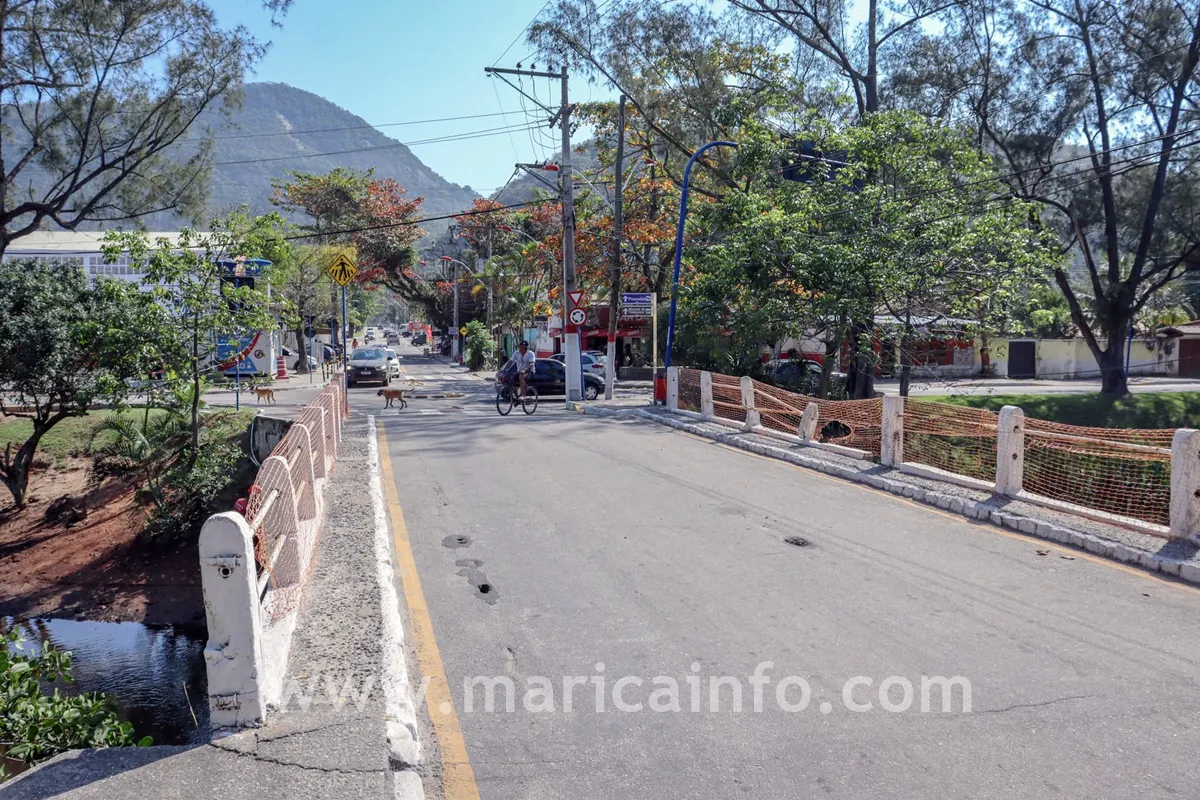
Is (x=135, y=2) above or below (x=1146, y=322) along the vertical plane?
above

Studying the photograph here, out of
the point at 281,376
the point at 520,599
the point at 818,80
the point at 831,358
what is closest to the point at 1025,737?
the point at 520,599

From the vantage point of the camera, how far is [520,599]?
22.4ft

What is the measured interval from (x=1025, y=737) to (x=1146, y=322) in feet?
201

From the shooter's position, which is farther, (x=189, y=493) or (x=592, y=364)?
(x=592, y=364)

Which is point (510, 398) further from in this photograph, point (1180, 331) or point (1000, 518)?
point (1180, 331)

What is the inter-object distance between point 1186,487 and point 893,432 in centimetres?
446

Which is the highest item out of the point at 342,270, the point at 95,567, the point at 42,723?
the point at 342,270

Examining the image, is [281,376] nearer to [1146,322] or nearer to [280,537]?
[280,537]

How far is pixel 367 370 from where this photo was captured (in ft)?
124

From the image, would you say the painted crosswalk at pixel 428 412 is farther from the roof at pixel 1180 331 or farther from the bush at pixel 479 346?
the roof at pixel 1180 331

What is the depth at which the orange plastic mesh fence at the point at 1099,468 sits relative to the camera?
31.3ft

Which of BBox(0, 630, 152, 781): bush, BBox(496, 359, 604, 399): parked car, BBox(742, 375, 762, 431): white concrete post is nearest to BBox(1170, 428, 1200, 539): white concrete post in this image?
BBox(0, 630, 152, 781): bush

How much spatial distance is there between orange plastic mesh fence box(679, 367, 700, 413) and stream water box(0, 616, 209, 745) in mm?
11986

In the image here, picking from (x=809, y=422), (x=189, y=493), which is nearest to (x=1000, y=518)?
(x=809, y=422)
